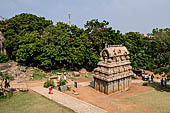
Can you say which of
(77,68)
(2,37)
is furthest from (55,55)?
(2,37)

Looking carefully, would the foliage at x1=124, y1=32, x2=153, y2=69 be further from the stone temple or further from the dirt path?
the stone temple

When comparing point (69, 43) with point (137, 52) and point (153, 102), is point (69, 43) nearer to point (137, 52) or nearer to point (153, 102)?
point (137, 52)

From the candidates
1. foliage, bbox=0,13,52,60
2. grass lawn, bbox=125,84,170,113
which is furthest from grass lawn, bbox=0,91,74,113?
foliage, bbox=0,13,52,60

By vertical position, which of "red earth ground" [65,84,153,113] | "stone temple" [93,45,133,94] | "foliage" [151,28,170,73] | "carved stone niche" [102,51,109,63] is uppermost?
"foliage" [151,28,170,73]

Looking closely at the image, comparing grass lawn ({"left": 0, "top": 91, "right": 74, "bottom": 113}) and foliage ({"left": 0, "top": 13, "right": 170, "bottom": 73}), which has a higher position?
foliage ({"left": 0, "top": 13, "right": 170, "bottom": 73})

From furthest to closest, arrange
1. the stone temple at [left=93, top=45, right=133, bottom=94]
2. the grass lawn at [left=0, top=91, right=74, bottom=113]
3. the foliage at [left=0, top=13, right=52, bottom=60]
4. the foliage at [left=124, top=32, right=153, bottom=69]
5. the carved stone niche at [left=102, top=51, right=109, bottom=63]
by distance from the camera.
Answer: the foliage at [left=0, top=13, right=52, bottom=60]
the foliage at [left=124, top=32, right=153, bottom=69]
the carved stone niche at [left=102, top=51, right=109, bottom=63]
the stone temple at [left=93, top=45, right=133, bottom=94]
the grass lawn at [left=0, top=91, right=74, bottom=113]

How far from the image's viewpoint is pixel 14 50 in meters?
34.9

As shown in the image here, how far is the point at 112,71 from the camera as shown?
2083cm

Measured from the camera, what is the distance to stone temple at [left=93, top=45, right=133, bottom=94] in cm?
2092

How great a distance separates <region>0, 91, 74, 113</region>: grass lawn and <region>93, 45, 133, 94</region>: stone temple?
25.3ft

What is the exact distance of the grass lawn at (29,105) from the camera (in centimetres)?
1488

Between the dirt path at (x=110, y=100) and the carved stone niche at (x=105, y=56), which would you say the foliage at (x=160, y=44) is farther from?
the carved stone niche at (x=105, y=56)

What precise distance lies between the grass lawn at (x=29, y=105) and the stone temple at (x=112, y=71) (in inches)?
304

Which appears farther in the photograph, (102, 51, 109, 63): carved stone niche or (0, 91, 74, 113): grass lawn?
(102, 51, 109, 63): carved stone niche
